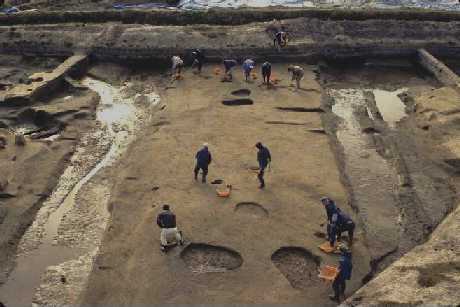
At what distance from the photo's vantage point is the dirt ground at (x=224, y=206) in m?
10.6

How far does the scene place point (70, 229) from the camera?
13.1 m

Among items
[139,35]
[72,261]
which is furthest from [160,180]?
[139,35]

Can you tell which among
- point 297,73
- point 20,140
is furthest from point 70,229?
point 297,73

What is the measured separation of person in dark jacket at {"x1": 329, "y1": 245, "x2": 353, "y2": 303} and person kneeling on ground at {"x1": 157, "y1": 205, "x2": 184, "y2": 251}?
360 centimetres

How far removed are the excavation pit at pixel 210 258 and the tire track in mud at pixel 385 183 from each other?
9.54 feet

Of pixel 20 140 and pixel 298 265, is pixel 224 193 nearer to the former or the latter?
pixel 298 265

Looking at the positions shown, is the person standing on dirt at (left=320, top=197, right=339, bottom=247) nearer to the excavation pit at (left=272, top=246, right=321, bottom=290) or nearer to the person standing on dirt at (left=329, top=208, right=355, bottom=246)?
the person standing on dirt at (left=329, top=208, right=355, bottom=246)

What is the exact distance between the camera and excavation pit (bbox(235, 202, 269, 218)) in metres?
12.8

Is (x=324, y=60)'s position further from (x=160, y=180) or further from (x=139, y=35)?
(x=160, y=180)

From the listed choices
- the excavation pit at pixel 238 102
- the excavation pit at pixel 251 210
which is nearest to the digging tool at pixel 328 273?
the excavation pit at pixel 251 210

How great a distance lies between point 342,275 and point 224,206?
13.3ft

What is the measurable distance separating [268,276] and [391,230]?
3655 mm

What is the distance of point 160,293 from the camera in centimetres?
1032

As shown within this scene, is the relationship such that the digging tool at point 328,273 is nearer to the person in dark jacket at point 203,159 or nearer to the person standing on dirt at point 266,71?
the person in dark jacket at point 203,159
